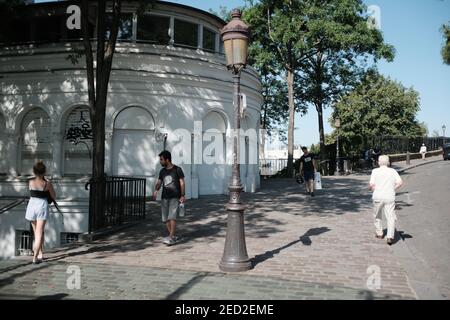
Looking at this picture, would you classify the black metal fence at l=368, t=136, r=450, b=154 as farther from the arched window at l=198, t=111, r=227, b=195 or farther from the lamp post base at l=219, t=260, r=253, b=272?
the lamp post base at l=219, t=260, r=253, b=272

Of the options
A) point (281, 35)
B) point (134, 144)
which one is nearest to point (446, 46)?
point (281, 35)

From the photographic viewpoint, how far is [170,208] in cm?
806

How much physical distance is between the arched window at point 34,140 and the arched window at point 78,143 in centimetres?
70

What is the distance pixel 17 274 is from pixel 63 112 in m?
9.05

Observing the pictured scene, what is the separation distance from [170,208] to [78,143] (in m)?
7.71

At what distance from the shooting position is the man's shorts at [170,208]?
8047 millimetres

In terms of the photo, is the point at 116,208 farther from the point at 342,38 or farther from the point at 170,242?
the point at 342,38

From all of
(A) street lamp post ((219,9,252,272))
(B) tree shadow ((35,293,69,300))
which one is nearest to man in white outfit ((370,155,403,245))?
(A) street lamp post ((219,9,252,272))

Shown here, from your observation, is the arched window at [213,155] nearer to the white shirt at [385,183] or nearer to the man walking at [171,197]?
the man walking at [171,197]

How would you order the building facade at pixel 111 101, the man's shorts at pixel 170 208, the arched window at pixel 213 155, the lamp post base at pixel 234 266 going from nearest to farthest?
the lamp post base at pixel 234 266, the man's shorts at pixel 170 208, the building facade at pixel 111 101, the arched window at pixel 213 155

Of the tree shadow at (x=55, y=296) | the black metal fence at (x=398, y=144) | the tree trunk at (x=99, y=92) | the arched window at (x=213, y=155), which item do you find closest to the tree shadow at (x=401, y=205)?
the arched window at (x=213, y=155)

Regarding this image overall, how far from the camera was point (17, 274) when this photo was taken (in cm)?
617

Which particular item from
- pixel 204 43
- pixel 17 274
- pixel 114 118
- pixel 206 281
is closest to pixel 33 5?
pixel 114 118
